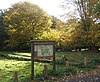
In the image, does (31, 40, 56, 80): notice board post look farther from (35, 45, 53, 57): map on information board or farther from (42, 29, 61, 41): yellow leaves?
(42, 29, 61, 41): yellow leaves

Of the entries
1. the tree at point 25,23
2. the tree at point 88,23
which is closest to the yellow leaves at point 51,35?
the tree at point 25,23

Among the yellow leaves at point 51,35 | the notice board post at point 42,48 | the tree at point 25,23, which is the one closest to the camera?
the notice board post at point 42,48

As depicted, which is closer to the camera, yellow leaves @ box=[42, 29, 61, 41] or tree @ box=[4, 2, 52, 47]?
yellow leaves @ box=[42, 29, 61, 41]

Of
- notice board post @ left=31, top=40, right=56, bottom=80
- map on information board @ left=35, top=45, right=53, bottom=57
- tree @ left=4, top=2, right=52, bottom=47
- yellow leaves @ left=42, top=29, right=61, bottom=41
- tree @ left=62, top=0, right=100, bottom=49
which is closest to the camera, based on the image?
notice board post @ left=31, top=40, right=56, bottom=80

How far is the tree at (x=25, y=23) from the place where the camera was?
50312 millimetres

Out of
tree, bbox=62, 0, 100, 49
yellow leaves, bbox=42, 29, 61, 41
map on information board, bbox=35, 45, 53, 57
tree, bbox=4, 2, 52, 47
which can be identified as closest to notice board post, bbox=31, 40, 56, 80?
map on information board, bbox=35, 45, 53, 57

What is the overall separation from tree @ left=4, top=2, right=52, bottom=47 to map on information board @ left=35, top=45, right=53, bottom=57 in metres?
33.3

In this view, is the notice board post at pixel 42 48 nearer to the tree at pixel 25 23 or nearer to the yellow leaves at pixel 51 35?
the yellow leaves at pixel 51 35

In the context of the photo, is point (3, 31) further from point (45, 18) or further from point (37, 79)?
point (37, 79)

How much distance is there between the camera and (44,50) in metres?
16.8

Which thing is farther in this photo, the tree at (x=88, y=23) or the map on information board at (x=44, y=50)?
the tree at (x=88, y=23)

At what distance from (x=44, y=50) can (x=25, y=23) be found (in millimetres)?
34352

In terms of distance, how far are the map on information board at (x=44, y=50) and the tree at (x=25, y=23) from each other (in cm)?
3327

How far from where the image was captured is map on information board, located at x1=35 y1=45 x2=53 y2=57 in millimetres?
16375
